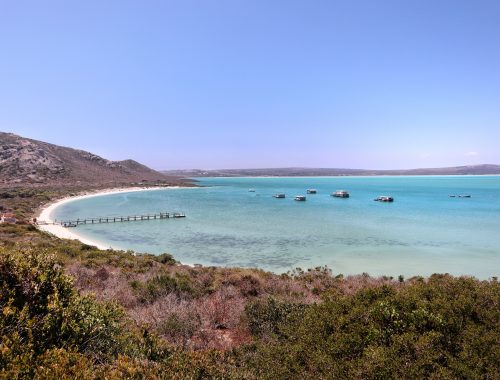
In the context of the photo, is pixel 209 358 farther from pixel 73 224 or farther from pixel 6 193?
pixel 6 193

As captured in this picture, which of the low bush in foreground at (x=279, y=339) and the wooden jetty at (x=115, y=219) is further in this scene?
the wooden jetty at (x=115, y=219)

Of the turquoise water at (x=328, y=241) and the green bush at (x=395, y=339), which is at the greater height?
the green bush at (x=395, y=339)

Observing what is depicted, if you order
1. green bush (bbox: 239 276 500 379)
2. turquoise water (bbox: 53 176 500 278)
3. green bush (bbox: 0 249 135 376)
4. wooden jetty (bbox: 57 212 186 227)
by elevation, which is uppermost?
green bush (bbox: 0 249 135 376)

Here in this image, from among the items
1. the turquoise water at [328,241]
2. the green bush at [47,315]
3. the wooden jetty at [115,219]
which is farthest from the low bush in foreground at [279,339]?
the wooden jetty at [115,219]

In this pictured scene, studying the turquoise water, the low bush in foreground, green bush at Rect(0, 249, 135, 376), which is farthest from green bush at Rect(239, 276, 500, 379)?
the turquoise water

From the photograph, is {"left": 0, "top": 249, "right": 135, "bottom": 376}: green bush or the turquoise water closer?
{"left": 0, "top": 249, "right": 135, "bottom": 376}: green bush

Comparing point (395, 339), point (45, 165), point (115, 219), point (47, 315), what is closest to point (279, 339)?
point (395, 339)

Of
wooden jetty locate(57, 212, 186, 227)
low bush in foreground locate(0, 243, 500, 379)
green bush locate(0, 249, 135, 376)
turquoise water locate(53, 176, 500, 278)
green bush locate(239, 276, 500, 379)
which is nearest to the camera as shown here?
low bush in foreground locate(0, 243, 500, 379)

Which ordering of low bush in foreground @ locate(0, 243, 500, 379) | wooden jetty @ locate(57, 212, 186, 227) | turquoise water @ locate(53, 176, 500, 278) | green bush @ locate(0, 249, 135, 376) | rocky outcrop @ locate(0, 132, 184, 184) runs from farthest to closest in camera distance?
1. rocky outcrop @ locate(0, 132, 184, 184)
2. wooden jetty @ locate(57, 212, 186, 227)
3. turquoise water @ locate(53, 176, 500, 278)
4. green bush @ locate(0, 249, 135, 376)
5. low bush in foreground @ locate(0, 243, 500, 379)

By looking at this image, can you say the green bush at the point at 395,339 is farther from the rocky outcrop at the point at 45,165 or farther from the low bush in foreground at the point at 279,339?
the rocky outcrop at the point at 45,165

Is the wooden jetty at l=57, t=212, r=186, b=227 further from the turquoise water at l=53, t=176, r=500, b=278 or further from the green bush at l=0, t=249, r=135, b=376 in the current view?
the green bush at l=0, t=249, r=135, b=376

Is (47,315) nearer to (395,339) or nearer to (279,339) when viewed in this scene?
(279,339)

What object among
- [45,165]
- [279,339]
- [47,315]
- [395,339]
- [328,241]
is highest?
[45,165]
